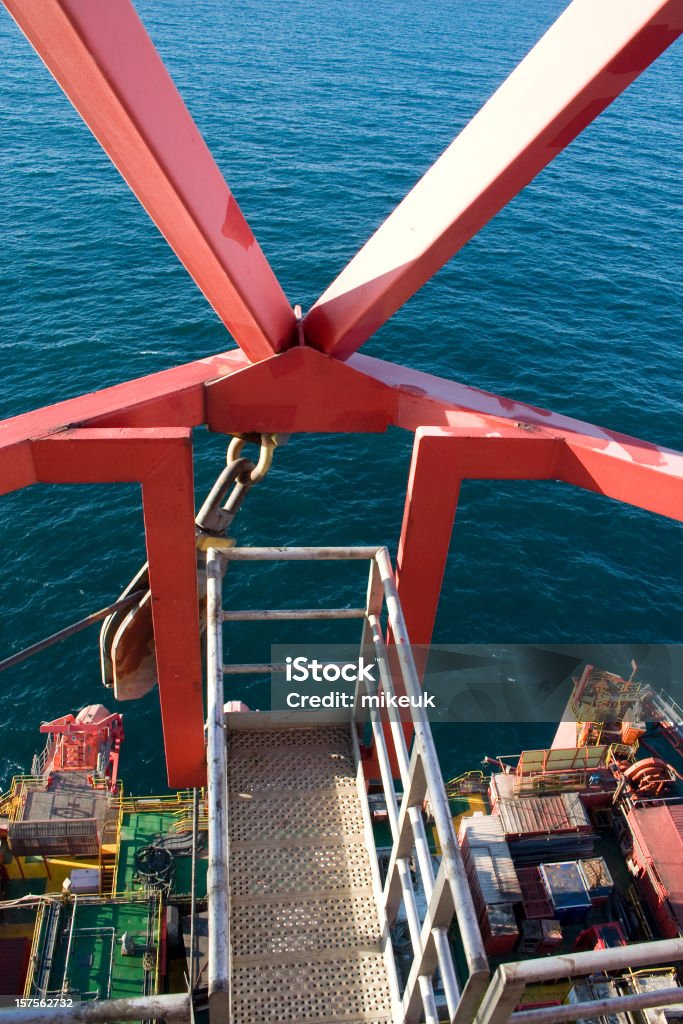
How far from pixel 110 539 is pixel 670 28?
27529 millimetres

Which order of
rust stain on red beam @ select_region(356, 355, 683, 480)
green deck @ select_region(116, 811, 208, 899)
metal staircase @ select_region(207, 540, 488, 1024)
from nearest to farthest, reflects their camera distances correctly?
metal staircase @ select_region(207, 540, 488, 1024)
rust stain on red beam @ select_region(356, 355, 683, 480)
green deck @ select_region(116, 811, 208, 899)

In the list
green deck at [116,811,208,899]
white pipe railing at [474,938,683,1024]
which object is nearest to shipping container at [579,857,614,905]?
green deck at [116,811,208,899]

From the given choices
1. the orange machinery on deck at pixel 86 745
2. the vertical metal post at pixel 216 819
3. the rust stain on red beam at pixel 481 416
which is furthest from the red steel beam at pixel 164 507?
the orange machinery on deck at pixel 86 745

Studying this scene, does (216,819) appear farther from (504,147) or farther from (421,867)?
(504,147)

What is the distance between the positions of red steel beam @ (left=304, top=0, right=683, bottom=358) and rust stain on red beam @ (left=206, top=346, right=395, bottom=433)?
1.00 feet

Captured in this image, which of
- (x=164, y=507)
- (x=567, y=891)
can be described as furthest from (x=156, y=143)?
(x=567, y=891)

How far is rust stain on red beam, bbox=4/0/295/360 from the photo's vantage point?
5398 millimetres

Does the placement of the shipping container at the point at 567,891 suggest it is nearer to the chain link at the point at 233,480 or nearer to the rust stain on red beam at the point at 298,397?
the chain link at the point at 233,480

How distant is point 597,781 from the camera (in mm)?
20750

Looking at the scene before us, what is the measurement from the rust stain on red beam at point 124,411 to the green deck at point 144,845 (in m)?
11.1

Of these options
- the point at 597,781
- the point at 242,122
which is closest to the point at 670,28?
the point at 597,781

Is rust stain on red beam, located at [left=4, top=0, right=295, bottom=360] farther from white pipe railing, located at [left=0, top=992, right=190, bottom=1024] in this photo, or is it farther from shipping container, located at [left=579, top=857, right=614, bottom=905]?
shipping container, located at [left=579, top=857, right=614, bottom=905]

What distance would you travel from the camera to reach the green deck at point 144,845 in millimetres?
17366

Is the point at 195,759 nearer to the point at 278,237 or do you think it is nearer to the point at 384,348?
the point at 384,348
